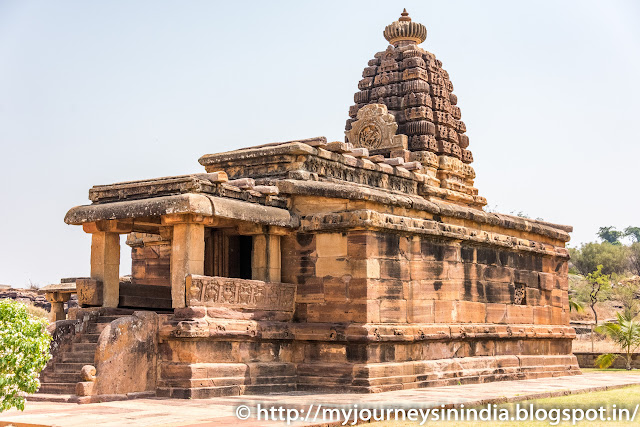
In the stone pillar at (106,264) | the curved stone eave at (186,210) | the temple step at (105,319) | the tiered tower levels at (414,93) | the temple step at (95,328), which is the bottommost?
the temple step at (95,328)

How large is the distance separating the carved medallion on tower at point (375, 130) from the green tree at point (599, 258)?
4206 centimetres

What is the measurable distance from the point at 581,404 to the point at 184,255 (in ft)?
20.0

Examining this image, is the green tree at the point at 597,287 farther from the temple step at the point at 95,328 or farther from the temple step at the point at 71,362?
the temple step at the point at 71,362

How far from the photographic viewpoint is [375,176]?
17.2 metres

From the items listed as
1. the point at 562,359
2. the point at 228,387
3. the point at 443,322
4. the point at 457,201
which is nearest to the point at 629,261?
the point at 457,201

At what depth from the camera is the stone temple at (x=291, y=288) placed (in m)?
→ 12.1

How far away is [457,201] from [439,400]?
14313 millimetres

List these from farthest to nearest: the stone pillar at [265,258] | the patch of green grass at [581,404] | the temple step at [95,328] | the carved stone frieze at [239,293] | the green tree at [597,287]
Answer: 1. the green tree at [597,287]
2. the stone pillar at [265,258]
3. the temple step at [95,328]
4. the carved stone frieze at [239,293]
5. the patch of green grass at [581,404]

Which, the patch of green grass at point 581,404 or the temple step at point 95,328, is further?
the temple step at point 95,328

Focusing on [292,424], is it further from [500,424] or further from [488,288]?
[488,288]

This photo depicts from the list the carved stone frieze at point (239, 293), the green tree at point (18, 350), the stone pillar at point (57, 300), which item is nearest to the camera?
the green tree at point (18, 350)

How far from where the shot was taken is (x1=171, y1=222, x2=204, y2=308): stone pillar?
12.3 metres

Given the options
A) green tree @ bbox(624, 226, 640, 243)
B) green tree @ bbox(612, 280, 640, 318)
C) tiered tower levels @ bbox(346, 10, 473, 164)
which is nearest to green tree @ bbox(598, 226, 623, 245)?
green tree @ bbox(624, 226, 640, 243)

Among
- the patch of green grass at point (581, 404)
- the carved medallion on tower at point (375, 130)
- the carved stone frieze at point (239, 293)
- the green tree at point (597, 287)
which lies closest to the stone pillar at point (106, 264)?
the carved stone frieze at point (239, 293)
